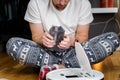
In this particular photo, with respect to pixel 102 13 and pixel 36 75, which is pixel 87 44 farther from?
pixel 102 13

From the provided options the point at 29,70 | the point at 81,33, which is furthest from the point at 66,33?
the point at 29,70

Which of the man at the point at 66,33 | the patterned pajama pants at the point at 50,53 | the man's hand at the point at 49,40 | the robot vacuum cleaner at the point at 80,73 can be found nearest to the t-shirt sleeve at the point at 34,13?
the man at the point at 66,33

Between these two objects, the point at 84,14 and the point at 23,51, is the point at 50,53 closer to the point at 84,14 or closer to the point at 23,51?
the point at 23,51

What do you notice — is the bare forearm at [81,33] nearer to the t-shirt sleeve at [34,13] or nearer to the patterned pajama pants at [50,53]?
the patterned pajama pants at [50,53]

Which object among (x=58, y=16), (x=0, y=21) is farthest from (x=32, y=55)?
(x=0, y=21)

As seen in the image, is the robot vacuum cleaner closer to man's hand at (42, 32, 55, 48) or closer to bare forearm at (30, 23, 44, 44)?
man's hand at (42, 32, 55, 48)

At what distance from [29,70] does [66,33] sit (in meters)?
0.34

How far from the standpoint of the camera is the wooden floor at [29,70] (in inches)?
54.7

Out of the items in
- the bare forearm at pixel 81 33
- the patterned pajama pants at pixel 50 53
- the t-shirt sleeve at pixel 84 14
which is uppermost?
the t-shirt sleeve at pixel 84 14

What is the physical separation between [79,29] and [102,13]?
2.65 feet

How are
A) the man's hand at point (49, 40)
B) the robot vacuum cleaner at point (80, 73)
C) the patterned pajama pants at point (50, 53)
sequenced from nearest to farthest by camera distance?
the robot vacuum cleaner at point (80, 73), the man's hand at point (49, 40), the patterned pajama pants at point (50, 53)

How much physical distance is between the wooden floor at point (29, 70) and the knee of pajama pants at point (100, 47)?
101mm

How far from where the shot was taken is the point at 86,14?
1.45 meters

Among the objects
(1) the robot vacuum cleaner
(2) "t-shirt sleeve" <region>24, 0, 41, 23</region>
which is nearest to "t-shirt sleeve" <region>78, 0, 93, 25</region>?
(2) "t-shirt sleeve" <region>24, 0, 41, 23</region>
